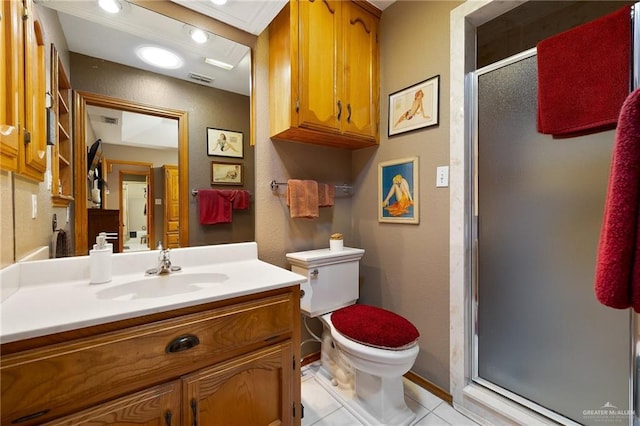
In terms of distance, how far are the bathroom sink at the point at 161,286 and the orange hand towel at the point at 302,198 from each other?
2.04 ft

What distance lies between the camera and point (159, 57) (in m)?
1.34

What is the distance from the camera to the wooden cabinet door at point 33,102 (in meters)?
0.89

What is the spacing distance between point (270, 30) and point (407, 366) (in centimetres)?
201

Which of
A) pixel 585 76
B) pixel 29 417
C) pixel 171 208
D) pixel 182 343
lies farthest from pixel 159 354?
pixel 585 76

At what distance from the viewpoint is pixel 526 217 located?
4.21 feet

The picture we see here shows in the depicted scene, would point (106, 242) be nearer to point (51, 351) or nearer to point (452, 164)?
point (51, 351)

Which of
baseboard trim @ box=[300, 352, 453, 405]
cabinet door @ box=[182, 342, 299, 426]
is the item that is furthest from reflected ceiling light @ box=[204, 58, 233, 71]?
baseboard trim @ box=[300, 352, 453, 405]

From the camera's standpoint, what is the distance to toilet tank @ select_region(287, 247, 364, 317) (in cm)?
160

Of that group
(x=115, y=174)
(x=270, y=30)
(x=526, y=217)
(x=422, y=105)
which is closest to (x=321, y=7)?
(x=270, y=30)

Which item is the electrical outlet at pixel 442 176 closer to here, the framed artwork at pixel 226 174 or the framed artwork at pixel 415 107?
the framed artwork at pixel 415 107

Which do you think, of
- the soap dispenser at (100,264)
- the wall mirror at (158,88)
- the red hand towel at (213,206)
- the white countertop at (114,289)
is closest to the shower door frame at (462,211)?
the white countertop at (114,289)

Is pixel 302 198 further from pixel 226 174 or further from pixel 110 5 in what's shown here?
pixel 110 5

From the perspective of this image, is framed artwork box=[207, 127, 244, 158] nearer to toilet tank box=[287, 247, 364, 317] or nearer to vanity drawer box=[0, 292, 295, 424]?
toilet tank box=[287, 247, 364, 317]

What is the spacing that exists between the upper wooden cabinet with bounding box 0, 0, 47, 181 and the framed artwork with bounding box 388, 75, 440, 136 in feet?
5.66
